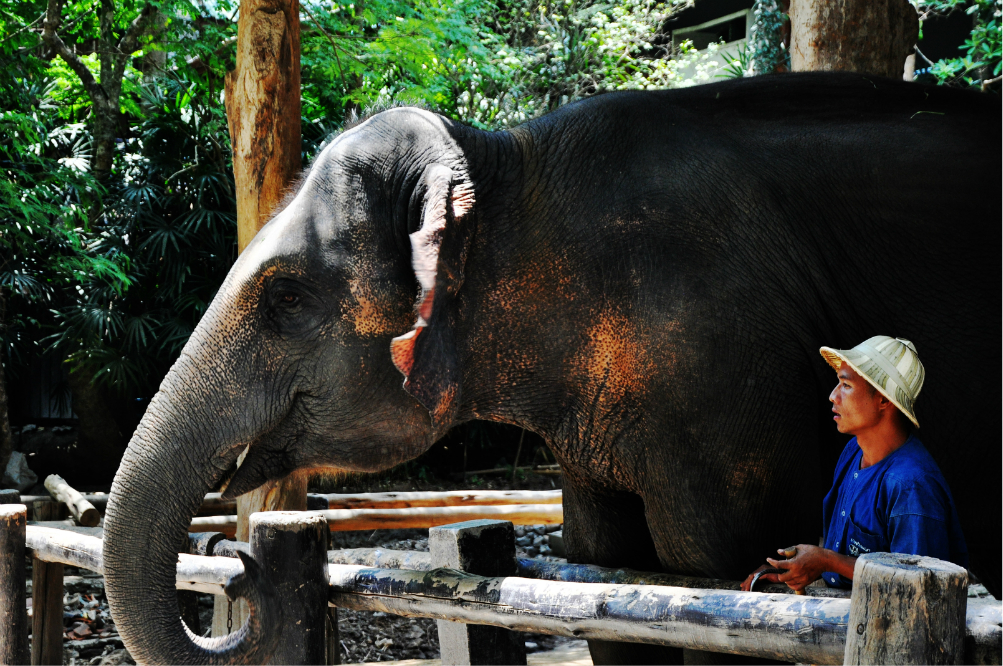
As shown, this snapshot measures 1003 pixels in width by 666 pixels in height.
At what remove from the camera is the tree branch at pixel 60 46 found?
8703 millimetres

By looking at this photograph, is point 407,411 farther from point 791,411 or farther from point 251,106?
point 251,106

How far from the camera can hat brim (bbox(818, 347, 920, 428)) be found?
2.22 m

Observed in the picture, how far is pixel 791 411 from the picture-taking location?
2471 millimetres

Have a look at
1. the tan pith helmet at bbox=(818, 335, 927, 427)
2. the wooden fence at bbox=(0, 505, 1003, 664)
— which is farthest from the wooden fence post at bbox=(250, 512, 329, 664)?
the tan pith helmet at bbox=(818, 335, 927, 427)

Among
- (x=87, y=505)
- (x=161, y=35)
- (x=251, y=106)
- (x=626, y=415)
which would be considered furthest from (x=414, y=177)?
(x=161, y=35)

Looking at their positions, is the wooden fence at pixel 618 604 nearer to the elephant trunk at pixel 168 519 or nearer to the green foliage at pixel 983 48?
the elephant trunk at pixel 168 519

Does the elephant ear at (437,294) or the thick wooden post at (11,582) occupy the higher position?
the elephant ear at (437,294)

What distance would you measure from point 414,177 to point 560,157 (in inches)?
15.9

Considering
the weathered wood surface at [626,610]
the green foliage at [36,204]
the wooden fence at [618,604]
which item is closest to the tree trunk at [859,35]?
the wooden fence at [618,604]

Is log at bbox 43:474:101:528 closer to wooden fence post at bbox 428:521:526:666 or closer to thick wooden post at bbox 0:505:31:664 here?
thick wooden post at bbox 0:505:31:664

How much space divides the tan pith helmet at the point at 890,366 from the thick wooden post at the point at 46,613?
12.0 ft

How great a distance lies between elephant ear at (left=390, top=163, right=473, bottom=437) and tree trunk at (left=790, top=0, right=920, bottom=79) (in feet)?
7.30

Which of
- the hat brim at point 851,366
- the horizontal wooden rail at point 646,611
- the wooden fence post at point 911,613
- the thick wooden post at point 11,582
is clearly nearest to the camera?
the wooden fence post at point 911,613

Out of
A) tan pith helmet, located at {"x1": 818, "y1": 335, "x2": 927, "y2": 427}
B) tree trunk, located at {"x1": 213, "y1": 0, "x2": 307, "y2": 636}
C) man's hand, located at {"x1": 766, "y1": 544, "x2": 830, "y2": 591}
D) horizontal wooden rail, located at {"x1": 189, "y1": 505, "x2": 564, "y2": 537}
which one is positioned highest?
→ tree trunk, located at {"x1": 213, "y1": 0, "x2": 307, "y2": 636}
